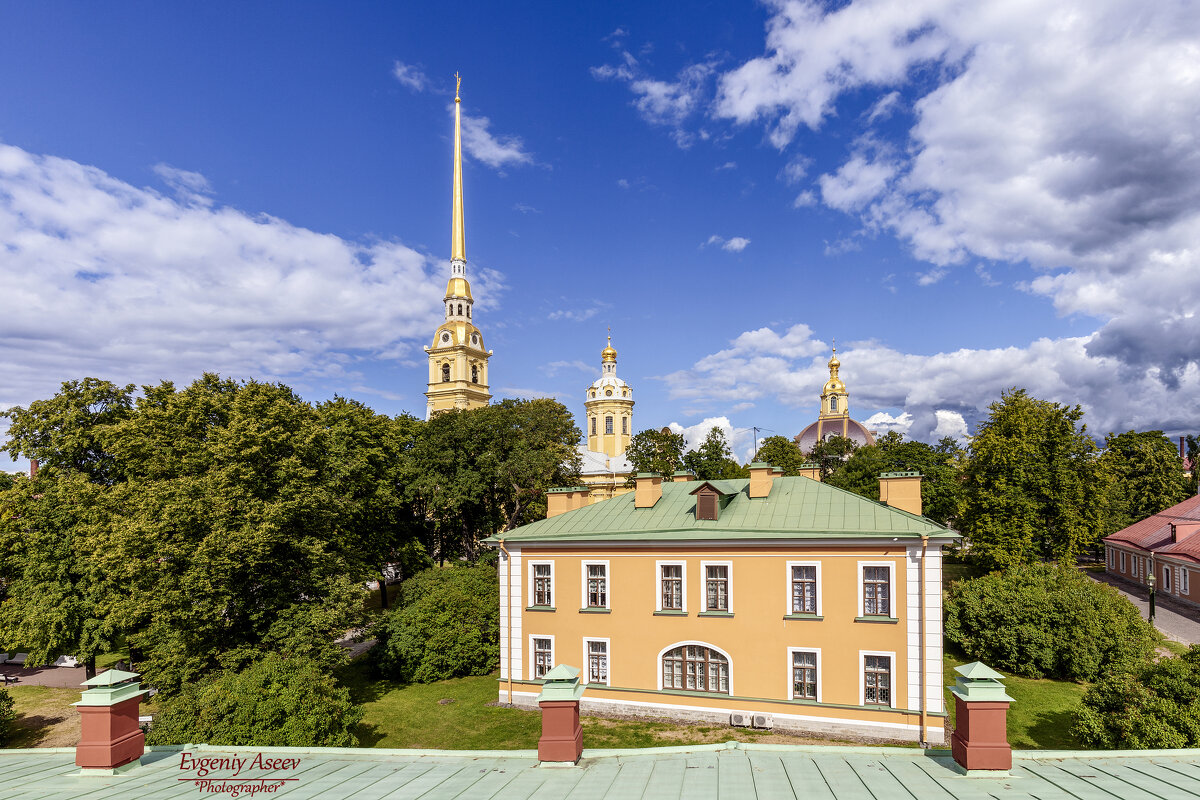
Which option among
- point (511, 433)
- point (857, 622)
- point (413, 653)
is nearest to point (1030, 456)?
point (857, 622)

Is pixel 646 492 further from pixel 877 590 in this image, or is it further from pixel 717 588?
pixel 877 590

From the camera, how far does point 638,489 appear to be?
2411cm

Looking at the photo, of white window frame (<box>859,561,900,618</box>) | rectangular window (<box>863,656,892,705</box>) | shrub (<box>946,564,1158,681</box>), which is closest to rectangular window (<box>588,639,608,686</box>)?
rectangular window (<box>863,656,892,705</box>)

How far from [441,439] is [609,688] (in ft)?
65.6

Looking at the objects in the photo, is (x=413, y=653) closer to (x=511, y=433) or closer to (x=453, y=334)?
(x=511, y=433)

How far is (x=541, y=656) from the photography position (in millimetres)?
22953

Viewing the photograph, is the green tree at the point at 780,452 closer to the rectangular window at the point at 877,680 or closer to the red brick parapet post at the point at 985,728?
the rectangular window at the point at 877,680

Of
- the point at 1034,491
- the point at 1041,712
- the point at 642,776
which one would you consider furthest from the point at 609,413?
the point at 642,776

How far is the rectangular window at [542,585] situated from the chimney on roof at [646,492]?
434 cm

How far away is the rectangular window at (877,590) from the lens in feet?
62.1

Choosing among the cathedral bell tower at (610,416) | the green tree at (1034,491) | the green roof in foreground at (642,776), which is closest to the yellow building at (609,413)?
the cathedral bell tower at (610,416)

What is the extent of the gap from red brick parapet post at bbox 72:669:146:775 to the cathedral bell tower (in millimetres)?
72981

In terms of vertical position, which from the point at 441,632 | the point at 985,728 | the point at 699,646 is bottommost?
the point at 441,632

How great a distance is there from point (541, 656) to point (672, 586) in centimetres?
606
